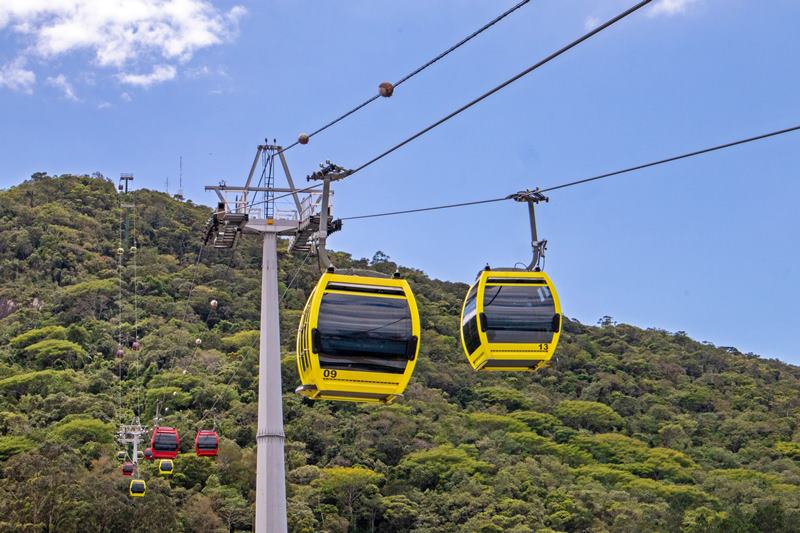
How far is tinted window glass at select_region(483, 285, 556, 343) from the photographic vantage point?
1440cm

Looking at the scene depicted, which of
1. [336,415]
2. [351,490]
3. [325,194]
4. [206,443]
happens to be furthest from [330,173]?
[336,415]

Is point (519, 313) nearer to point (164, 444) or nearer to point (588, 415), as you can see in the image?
point (164, 444)

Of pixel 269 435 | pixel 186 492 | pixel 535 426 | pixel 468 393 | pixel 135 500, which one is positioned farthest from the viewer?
pixel 468 393

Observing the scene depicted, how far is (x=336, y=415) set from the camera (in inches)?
2328

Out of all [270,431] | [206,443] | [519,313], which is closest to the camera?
[519,313]

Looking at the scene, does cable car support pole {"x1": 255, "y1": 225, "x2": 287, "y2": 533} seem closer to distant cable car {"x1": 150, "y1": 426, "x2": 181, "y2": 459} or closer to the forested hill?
distant cable car {"x1": 150, "y1": 426, "x2": 181, "y2": 459}

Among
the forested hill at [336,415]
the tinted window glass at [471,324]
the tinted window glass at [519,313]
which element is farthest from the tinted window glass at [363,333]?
the forested hill at [336,415]

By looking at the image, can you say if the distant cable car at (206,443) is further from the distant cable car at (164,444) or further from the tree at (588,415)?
the tree at (588,415)

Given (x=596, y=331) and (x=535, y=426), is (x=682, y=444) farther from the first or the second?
(x=596, y=331)

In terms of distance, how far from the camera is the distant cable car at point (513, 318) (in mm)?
14375

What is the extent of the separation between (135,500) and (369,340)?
28310 mm

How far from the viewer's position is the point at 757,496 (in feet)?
186

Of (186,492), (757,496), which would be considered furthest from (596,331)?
(186,492)

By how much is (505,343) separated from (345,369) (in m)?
1.85
